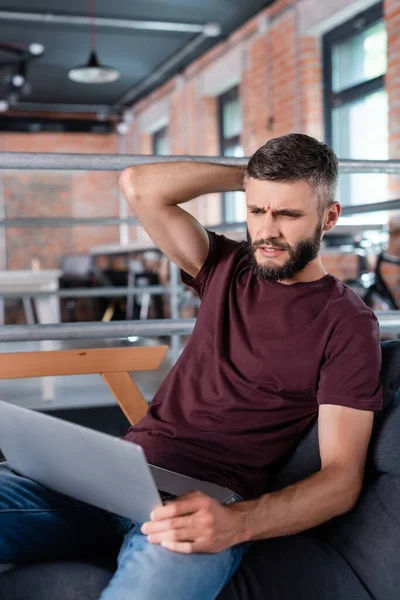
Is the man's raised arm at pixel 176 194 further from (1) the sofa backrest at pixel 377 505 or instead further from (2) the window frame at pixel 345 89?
(2) the window frame at pixel 345 89

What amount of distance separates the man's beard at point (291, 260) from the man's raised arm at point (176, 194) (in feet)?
0.65

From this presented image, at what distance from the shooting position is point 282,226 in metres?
1.36

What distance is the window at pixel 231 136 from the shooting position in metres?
8.04

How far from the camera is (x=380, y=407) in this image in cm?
123

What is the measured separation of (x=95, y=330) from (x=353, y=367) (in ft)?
1.94

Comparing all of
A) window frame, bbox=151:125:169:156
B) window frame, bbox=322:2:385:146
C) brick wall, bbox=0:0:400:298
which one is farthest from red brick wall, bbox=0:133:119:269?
window frame, bbox=322:2:385:146

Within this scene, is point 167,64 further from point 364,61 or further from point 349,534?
point 349,534

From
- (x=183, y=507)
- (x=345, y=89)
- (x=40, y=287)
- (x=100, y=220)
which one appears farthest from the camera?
(x=345, y=89)

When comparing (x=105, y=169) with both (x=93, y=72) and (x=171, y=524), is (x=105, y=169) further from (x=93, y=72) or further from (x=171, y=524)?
(x=93, y=72)

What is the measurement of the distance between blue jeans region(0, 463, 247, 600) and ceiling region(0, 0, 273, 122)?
6072mm

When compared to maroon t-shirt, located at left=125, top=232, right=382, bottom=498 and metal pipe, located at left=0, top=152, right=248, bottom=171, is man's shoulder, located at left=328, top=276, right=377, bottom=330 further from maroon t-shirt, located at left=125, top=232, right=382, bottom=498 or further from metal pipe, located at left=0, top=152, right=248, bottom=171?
metal pipe, located at left=0, top=152, right=248, bottom=171

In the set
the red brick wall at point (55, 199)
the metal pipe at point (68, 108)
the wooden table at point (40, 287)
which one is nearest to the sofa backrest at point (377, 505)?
the wooden table at point (40, 287)

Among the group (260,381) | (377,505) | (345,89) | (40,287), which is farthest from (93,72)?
(377,505)

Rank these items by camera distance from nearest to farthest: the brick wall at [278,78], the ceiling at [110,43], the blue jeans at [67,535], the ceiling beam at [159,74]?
the blue jeans at [67,535] < the brick wall at [278,78] < the ceiling at [110,43] < the ceiling beam at [159,74]
